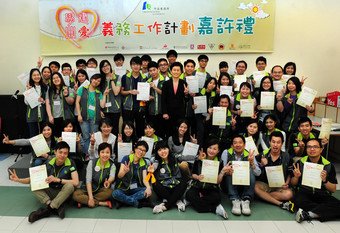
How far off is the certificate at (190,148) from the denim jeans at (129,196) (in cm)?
64

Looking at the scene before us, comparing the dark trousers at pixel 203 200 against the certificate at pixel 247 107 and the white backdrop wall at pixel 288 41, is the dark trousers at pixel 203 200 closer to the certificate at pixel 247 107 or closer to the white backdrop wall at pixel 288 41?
the certificate at pixel 247 107

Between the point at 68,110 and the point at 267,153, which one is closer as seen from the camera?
the point at 267,153

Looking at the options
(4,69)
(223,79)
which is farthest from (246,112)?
(4,69)

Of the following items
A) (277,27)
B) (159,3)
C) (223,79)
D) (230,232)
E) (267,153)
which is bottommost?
(230,232)

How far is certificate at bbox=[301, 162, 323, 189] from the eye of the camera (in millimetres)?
2797

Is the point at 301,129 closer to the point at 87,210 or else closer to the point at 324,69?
the point at 324,69

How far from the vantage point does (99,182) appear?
3020 millimetres

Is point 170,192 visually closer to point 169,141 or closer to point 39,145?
point 169,141

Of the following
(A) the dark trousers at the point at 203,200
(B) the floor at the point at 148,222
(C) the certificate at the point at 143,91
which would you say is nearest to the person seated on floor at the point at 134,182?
(B) the floor at the point at 148,222

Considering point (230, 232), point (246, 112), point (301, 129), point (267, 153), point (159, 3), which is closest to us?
point (230, 232)

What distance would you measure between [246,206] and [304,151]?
1.04 metres

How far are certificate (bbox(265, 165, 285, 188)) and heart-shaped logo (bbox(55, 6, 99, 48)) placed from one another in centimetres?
338

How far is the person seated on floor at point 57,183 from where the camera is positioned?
277cm

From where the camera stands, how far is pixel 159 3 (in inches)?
181
